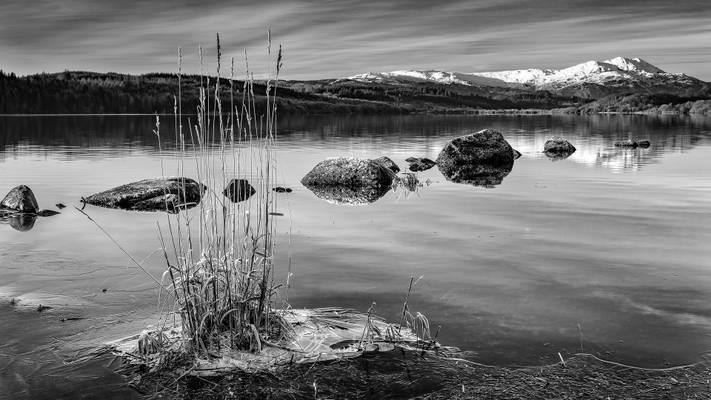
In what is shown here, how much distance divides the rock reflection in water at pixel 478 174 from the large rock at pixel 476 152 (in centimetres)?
35

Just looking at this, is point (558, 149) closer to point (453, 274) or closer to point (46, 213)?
point (46, 213)

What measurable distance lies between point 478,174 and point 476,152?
4585mm

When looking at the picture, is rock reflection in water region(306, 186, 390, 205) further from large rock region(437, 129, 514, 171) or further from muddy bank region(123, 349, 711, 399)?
muddy bank region(123, 349, 711, 399)

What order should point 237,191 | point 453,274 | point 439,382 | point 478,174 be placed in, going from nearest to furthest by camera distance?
point 439,382, point 453,274, point 237,191, point 478,174

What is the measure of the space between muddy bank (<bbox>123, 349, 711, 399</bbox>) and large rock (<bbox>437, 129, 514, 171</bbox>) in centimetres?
2721

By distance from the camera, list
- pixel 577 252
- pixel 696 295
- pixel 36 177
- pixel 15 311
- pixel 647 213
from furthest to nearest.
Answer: pixel 36 177
pixel 647 213
pixel 577 252
pixel 696 295
pixel 15 311

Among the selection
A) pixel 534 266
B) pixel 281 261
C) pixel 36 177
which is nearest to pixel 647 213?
pixel 534 266

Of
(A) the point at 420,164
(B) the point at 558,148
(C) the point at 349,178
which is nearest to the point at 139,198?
(C) the point at 349,178

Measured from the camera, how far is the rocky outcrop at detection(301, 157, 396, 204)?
2401cm

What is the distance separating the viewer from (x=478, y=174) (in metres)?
30.5

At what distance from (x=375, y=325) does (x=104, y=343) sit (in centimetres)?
349

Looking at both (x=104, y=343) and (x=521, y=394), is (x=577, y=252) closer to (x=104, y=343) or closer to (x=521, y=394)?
(x=521, y=394)

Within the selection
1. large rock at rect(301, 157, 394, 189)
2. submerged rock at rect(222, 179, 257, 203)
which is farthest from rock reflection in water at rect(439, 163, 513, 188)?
submerged rock at rect(222, 179, 257, 203)

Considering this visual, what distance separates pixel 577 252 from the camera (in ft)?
42.8
